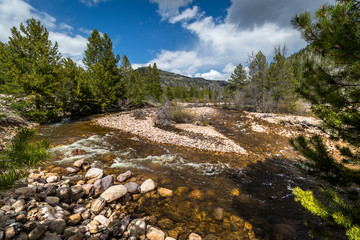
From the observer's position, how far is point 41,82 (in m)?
10.3

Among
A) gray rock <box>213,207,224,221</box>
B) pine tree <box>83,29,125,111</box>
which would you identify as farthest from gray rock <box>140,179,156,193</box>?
pine tree <box>83,29,125,111</box>

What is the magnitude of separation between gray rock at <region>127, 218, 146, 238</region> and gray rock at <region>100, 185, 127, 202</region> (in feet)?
2.94

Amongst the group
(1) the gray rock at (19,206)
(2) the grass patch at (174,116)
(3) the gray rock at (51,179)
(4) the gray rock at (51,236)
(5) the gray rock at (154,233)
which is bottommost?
(5) the gray rock at (154,233)

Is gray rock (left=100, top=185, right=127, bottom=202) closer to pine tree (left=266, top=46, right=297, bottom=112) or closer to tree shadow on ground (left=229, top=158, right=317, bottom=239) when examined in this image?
tree shadow on ground (left=229, top=158, right=317, bottom=239)

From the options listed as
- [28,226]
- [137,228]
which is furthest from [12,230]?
[137,228]

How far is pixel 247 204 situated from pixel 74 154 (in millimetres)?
6884

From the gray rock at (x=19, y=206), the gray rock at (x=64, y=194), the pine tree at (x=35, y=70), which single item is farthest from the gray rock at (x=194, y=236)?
the pine tree at (x=35, y=70)

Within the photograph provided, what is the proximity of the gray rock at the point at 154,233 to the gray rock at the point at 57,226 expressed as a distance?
4.94 ft

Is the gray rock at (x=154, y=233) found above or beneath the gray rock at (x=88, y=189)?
beneath

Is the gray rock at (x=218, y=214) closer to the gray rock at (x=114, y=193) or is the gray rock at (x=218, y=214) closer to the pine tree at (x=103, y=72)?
the gray rock at (x=114, y=193)

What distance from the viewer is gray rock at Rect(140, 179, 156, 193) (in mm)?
4180

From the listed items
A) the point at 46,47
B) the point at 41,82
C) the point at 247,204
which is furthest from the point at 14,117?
the point at 247,204

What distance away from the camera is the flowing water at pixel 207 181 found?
3.23 m

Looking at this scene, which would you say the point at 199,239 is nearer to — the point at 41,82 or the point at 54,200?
the point at 54,200
